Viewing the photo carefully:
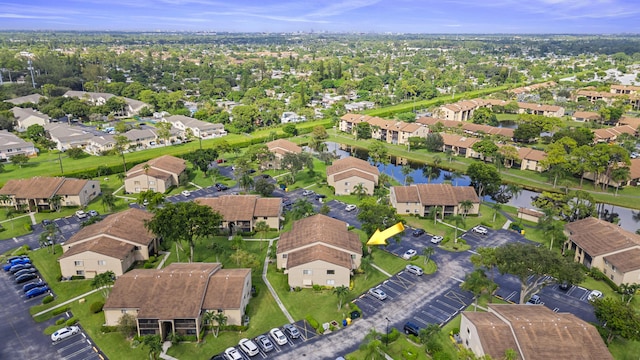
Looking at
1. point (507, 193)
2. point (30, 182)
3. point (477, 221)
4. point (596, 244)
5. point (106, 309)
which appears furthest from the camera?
point (507, 193)

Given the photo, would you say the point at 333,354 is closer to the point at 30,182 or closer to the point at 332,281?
the point at 332,281

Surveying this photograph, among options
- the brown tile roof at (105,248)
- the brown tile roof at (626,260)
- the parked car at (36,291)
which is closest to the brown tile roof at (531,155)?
the brown tile roof at (626,260)

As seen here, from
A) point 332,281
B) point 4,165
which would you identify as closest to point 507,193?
point 332,281

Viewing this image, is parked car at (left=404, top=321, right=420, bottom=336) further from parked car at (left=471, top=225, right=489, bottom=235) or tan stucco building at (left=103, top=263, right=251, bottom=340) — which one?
parked car at (left=471, top=225, right=489, bottom=235)

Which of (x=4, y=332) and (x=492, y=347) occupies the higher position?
(x=492, y=347)

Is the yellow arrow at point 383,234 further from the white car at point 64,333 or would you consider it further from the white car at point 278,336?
the white car at point 64,333
